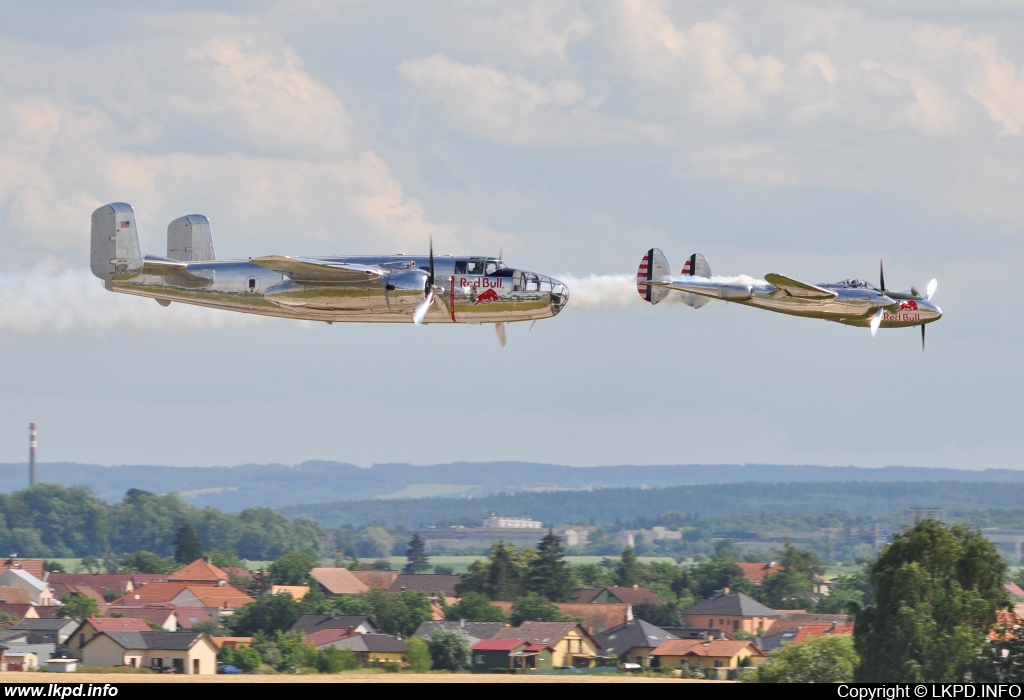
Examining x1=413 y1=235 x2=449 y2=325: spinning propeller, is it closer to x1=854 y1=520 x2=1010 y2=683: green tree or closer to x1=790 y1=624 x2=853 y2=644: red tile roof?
x1=854 y1=520 x2=1010 y2=683: green tree

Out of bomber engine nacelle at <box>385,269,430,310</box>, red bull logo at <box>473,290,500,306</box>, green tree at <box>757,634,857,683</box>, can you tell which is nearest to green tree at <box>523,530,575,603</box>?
green tree at <box>757,634,857,683</box>

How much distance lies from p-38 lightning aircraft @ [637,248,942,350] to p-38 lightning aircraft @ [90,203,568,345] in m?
9.04

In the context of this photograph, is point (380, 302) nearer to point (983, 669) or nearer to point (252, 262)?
point (252, 262)

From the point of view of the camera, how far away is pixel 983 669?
5588 centimetres

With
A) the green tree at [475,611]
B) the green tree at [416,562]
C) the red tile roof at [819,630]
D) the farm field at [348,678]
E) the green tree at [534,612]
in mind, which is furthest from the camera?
the green tree at [416,562]

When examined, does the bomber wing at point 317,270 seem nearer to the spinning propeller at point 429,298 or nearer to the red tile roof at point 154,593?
the spinning propeller at point 429,298

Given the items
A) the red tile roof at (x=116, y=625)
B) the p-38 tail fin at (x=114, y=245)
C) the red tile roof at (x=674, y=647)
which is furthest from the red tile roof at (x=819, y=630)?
the p-38 tail fin at (x=114, y=245)

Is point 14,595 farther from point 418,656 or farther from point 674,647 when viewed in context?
point 674,647

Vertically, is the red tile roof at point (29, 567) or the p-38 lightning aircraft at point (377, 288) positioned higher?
the p-38 lightning aircraft at point (377, 288)

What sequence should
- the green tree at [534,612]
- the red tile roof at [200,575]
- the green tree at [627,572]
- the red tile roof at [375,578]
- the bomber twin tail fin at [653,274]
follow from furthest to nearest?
the red tile roof at [375,578] → the green tree at [627,572] → the red tile roof at [200,575] → the green tree at [534,612] → the bomber twin tail fin at [653,274]

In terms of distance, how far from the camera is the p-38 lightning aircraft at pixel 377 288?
48438 mm

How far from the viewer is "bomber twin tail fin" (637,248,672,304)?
60.2 metres

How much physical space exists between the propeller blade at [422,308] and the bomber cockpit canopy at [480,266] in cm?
137

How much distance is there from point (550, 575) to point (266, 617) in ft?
92.3
